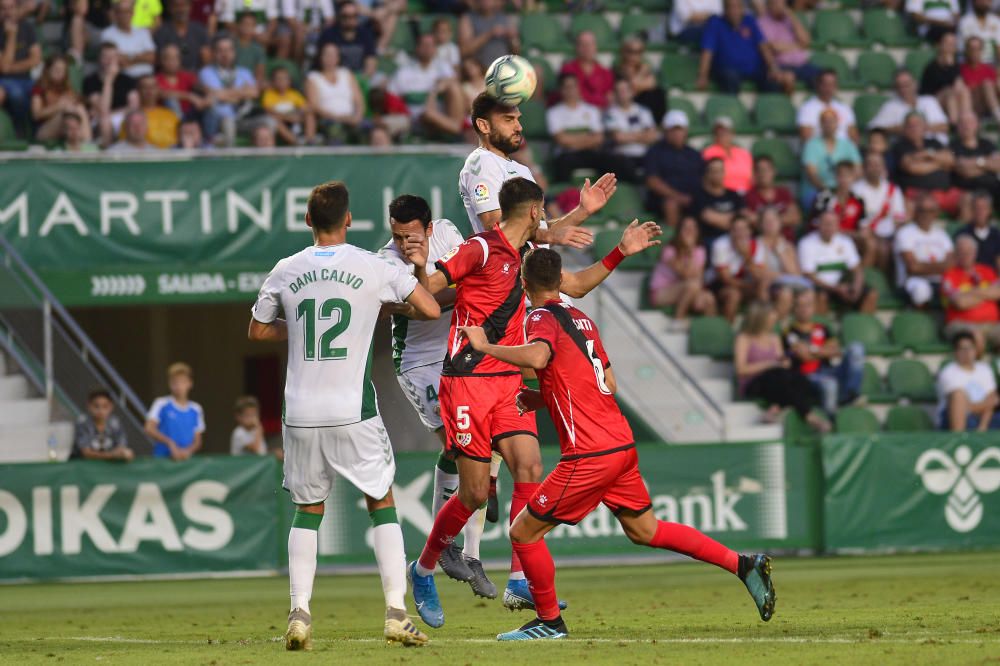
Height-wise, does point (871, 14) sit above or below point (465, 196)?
above

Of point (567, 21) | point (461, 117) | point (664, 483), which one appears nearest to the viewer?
point (664, 483)

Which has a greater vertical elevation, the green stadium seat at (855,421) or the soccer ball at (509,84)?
the soccer ball at (509,84)

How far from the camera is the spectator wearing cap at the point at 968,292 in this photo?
19.6 metres

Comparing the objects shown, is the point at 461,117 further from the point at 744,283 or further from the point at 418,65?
the point at 744,283

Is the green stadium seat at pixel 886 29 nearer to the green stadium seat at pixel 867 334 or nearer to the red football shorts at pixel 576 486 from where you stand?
the green stadium seat at pixel 867 334

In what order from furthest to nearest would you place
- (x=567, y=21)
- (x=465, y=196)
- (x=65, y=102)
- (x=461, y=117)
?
(x=567, y=21)
(x=461, y=117)
(x=65, y=102)
(x=465, y=196)

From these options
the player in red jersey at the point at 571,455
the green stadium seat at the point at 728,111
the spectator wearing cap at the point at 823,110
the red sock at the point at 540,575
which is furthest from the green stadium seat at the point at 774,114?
the red sock at the point at 540,575

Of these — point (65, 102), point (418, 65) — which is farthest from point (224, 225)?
point (418, 65)

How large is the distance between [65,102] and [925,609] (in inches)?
453

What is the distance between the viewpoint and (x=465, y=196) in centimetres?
1016

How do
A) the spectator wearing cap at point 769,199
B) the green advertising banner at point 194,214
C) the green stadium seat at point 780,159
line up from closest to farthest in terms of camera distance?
1. the green advertising banner at point 194,214
2. the spectator wearing cap at point 769,199
3. the green stadium seat at point 780,159

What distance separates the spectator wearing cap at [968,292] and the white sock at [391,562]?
1242 cm

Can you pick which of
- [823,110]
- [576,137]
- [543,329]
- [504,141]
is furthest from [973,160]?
[543,329]

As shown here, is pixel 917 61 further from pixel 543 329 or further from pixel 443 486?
pixel 543 329
